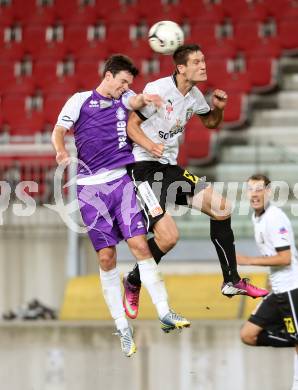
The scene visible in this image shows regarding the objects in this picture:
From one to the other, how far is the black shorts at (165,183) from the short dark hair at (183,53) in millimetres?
783

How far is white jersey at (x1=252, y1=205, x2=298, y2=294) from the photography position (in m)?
10.1

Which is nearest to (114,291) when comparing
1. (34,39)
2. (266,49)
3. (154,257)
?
(154,257)

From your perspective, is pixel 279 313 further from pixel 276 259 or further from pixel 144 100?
pixel 144 100

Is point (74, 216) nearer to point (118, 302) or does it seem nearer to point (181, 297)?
point (181, 297)

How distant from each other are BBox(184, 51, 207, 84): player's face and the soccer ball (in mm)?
151

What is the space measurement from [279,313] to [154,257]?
2.20m

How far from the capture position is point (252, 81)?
14672 millimetres

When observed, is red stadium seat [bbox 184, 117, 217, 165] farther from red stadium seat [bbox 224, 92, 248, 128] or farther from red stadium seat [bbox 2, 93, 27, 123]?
red stadium seat [bbox 2, 93, 27, 123]

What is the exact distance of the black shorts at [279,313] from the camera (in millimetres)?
10328

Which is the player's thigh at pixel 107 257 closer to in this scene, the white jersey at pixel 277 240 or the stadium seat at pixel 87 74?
the white jersey at pixel 277 240

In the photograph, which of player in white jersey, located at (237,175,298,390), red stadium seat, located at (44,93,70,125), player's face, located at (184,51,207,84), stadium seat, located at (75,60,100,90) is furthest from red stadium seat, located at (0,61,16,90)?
player's face, located at (184,51,207,84)

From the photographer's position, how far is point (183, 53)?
27.7ft

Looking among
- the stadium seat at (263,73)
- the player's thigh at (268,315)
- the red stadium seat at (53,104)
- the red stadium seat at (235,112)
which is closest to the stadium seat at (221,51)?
the stadium seat at (263,73)

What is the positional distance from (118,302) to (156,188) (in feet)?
3.34
